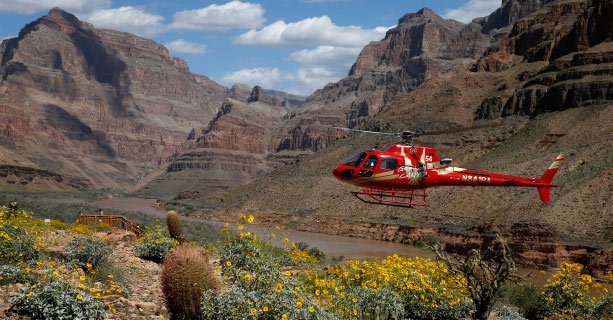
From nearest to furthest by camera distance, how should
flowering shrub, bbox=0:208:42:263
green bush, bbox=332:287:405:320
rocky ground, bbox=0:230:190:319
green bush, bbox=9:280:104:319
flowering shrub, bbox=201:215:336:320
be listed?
flowering shrub, bbox=201:215:336:320 < green bush, bbox=9:280:104:319 < rocky ground, bbox=0:230:190:319 < green bush, bbox=332:287:405:320 < flowering shrub, bbox=0:208:42:263

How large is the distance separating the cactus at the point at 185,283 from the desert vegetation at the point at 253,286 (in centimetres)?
2

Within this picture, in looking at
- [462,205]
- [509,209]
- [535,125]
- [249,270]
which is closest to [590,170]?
[509,209]

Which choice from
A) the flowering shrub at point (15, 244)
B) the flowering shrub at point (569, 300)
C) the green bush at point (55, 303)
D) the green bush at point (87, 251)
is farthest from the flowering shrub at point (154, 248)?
the flowering shrub at point (569, 300)

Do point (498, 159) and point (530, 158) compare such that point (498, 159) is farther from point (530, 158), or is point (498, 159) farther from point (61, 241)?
point (61, 241)

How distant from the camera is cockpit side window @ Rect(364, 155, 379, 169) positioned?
1822 centimetres

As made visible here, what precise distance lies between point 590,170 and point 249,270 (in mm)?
54234

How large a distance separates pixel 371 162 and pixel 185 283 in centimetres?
870

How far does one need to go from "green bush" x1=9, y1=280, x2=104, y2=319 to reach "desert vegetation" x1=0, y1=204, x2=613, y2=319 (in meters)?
0.02

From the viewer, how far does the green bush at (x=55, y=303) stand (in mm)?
9523

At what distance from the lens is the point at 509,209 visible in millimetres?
56375

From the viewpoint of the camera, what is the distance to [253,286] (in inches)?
390

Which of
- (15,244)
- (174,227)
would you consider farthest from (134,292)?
(174,227)

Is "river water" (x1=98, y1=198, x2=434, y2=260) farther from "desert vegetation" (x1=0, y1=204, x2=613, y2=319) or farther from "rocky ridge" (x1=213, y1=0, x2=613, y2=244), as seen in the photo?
"desert vegetation" (x1=0, y1=204, x2=613, y2=319)

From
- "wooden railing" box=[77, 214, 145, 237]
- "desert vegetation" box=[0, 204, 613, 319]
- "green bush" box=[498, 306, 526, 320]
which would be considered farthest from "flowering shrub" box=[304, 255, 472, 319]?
"wooden railing" box=[77, 214, 145, 237]
